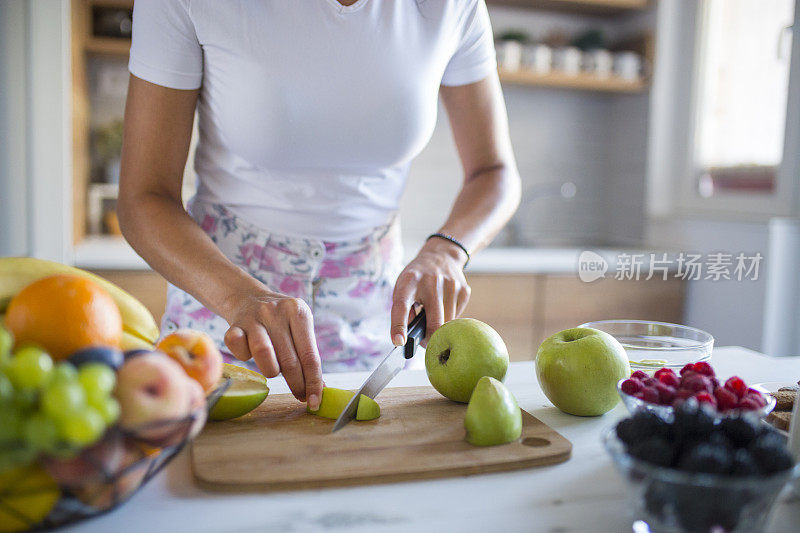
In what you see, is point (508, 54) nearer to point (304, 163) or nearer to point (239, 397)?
point (304, 163)

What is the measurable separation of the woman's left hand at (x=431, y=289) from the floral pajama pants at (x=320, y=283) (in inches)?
6.5

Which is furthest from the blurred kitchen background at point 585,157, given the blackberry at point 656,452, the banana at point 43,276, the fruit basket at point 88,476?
the blackberry at point 656,452

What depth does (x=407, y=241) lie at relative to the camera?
9.20 ft

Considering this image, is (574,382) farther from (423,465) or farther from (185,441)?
(185,441)

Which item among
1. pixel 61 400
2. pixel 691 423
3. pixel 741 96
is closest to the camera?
pixel 61 400

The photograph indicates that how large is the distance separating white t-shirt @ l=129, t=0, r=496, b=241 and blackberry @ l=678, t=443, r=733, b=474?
0.73 meters

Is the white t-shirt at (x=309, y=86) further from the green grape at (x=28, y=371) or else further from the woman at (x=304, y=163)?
the green grape at (x=28, y=371)

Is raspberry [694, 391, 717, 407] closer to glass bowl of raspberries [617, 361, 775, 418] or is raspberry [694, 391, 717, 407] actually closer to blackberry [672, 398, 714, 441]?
glass bowl of raspberries [617, 361, 775, 418]

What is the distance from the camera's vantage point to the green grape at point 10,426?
0.45 m

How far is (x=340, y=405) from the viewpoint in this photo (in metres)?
0.80

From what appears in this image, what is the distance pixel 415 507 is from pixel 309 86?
664mm

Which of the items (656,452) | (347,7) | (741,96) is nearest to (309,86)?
(347,7)

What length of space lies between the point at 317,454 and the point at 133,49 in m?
0.66

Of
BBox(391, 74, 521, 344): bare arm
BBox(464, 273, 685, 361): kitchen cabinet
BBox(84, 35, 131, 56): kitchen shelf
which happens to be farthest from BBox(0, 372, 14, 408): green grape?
BBox(84, 35, 131, 56): kitchen shelf
